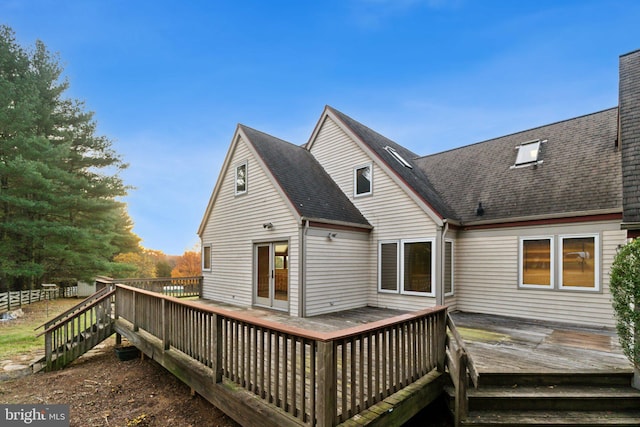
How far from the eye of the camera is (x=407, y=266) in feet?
29.4

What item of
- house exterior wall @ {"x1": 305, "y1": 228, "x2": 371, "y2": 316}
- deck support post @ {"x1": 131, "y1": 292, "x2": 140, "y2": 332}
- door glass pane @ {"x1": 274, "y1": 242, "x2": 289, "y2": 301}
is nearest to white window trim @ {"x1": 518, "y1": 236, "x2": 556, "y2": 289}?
house exterior wall @ {"x1": 305, "y1": 228, "x2": 371, "y2": 316}

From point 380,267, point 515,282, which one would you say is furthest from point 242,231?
point 515,282

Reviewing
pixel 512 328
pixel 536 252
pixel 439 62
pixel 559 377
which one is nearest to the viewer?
pixel 559 377

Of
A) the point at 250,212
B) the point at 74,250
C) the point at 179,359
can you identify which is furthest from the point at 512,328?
the point at 74,250

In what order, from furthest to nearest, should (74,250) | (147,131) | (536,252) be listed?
(147,131) → (74,250) → (536,252)

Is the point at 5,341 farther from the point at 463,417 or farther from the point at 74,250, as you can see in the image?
the point at 463,417

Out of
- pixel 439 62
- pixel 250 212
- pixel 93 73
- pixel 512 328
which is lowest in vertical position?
pixel 512 328

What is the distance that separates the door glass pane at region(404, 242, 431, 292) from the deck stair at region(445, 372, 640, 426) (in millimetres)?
4329

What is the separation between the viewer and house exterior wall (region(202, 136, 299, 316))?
8.74 m

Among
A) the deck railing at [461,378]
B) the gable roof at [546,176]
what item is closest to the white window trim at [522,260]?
the gable roof at [546,176]

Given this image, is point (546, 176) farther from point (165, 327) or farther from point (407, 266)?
point (165, 327)

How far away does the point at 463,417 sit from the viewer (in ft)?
12.0

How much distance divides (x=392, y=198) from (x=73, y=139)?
18475 mm

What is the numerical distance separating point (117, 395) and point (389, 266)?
702 cm
